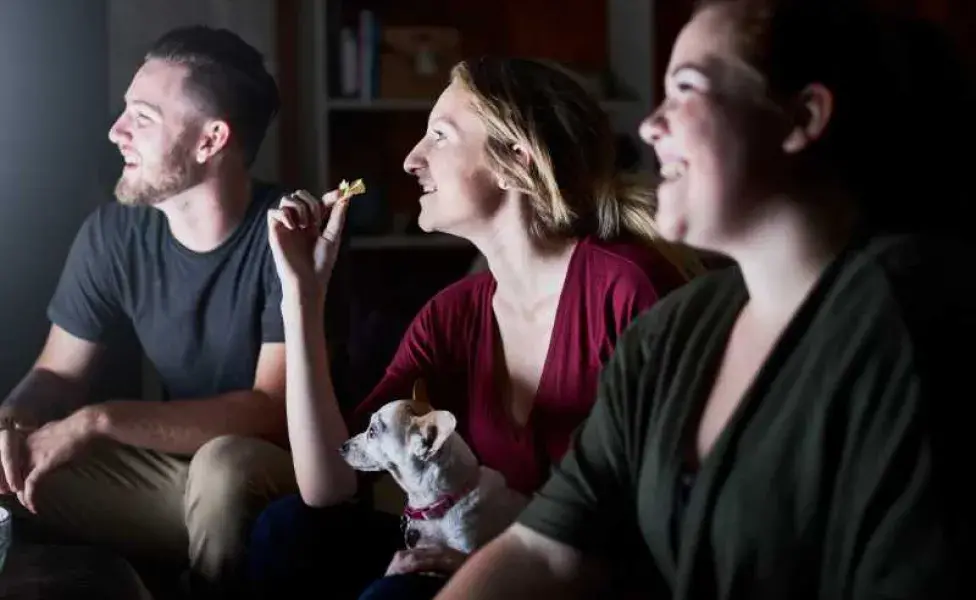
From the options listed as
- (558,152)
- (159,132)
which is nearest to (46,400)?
(159,132)

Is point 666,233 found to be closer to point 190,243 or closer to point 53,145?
point 190,243

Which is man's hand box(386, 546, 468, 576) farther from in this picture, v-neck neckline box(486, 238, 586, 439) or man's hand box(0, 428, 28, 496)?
man's hand box(0, 428, 28, 496)

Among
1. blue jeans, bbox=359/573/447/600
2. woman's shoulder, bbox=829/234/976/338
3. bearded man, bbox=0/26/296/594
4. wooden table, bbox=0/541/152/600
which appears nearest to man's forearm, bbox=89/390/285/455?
bearded man, bbox=0/26/296/594

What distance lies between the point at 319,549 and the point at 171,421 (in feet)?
0.65

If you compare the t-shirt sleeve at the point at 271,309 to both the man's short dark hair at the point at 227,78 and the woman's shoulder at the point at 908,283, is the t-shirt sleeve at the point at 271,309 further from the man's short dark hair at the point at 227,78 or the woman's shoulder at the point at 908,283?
the woman's shoulder at the point at 908,283

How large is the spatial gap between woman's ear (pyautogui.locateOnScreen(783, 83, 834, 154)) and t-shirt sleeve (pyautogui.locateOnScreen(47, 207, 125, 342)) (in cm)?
66

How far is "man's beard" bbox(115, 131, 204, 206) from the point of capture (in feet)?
3.32

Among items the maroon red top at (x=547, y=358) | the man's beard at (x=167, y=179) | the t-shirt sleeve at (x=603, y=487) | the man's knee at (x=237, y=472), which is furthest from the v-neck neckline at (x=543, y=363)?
the man's beard at (x=167, y=179)

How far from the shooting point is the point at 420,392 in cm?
95

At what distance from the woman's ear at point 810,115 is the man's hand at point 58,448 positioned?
0.72 metres

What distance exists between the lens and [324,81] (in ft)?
3.22

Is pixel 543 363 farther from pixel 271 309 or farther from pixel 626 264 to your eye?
pixel 271 309

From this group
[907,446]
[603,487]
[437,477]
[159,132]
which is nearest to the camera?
[907,446]

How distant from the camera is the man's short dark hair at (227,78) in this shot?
3.27 ft
